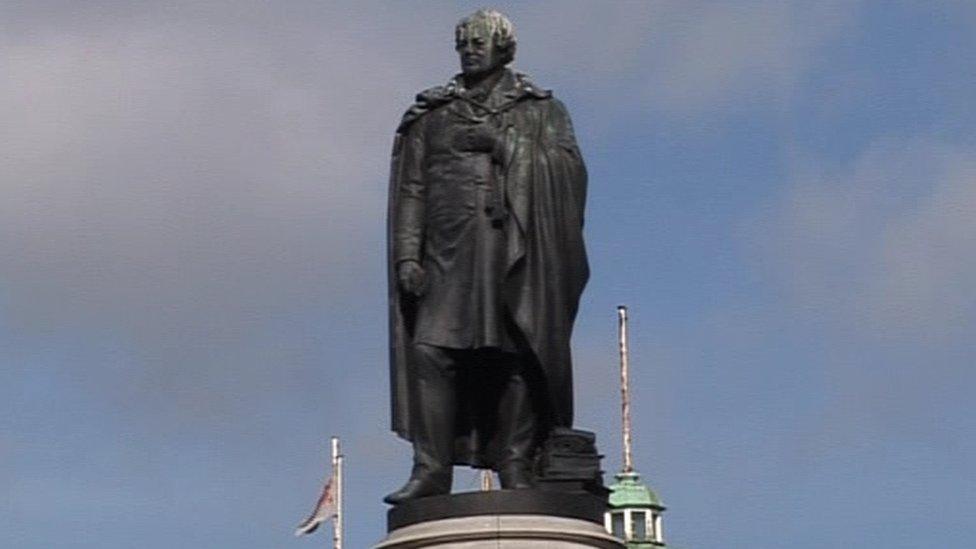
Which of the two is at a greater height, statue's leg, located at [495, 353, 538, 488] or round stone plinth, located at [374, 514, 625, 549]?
statue's leg, located at [495, 353, 538, 488]

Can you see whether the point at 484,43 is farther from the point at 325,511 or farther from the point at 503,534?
the point at 325,511

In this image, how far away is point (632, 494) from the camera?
9344 centimetres

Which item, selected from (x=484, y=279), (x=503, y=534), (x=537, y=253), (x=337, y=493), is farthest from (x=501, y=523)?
(x=337, y=493)

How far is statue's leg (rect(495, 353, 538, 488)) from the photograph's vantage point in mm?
21000

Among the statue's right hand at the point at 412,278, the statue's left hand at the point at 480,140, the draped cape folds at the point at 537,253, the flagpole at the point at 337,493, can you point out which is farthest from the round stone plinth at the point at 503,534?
the flagpole at the point at 337,493

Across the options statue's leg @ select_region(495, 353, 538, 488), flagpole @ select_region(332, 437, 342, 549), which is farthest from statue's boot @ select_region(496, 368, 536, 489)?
flagpole @ select_region(332, 437, 342, 549)

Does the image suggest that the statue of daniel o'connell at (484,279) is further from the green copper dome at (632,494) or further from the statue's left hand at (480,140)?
the green copper dome at (632,494)

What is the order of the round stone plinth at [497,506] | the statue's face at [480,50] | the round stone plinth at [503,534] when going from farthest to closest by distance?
the statue's face at [480,50]
the round stone plinth at [497,506]
the round stone plinth at [503,534]

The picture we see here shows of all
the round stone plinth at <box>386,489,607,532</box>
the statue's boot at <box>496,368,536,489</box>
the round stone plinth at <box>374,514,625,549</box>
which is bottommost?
the round stone plinth at <box>374,514,625,549</box>

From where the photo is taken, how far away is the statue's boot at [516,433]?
2098 centimetres

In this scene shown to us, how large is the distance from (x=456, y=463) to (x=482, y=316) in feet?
3.56

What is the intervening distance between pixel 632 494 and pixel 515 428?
72.7 m

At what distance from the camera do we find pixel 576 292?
70.3 ft

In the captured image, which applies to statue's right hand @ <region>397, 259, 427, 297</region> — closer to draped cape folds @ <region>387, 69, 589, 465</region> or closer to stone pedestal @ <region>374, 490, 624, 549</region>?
draped cape folds @ <region>387, 69, 589, 465</region>
